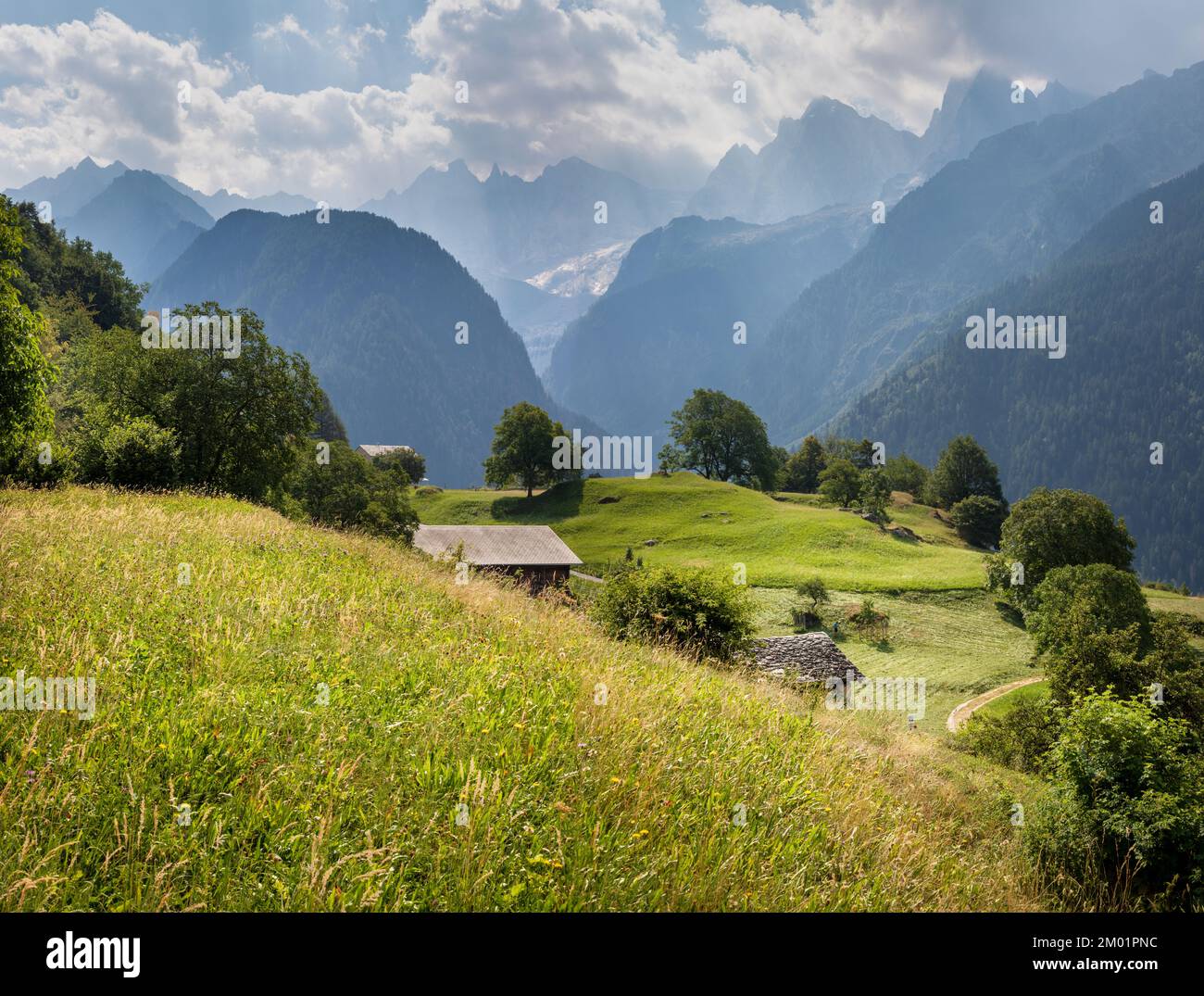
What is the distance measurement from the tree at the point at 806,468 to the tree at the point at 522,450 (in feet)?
187

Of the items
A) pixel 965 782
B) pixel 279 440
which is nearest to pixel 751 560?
pixel 279 440

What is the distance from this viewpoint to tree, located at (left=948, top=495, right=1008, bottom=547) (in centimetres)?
10738

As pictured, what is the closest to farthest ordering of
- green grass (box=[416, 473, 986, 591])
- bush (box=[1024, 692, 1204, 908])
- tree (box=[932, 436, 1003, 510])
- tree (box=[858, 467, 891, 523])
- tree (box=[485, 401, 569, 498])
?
bush (box=[1024, 692, 1204, 908]) → green grass (box=[416, 473, 986, 591]) → tree (box=[858, 467, 891, 523]) → tree (box=[485, 401, 569, 498]) → tree (box=[932, 436, 1003, 510])

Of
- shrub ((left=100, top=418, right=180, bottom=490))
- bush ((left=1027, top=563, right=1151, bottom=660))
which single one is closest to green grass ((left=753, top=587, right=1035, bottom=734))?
bush ((left=1027, top=563, right=1151, bottom=660))

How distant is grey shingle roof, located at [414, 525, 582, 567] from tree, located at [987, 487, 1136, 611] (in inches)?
1586

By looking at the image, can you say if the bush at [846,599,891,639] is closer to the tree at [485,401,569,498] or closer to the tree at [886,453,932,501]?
the tree at [485,401,569,498]

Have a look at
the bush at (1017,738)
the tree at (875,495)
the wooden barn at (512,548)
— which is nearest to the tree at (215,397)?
the wooden barn at (512,548)

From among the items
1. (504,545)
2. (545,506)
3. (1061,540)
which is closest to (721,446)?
(545,506)

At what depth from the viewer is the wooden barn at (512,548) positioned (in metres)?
63.3

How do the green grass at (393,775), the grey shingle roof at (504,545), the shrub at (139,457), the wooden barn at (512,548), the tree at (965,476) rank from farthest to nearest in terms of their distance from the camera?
1. the tree at (965,476)
2. the grey shingle roof at (504,545)
3. the wooden barn at (512,548)
4. the shrub at (139,457)
5. the green grass at (393,775)

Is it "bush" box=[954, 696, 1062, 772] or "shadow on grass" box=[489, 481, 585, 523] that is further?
"shadow on grass" box=[489, 481, 585, 523]

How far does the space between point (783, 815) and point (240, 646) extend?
18.5 ft

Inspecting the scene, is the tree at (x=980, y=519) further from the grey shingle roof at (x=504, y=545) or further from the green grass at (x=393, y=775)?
the green grass at (x=393, y=775)
